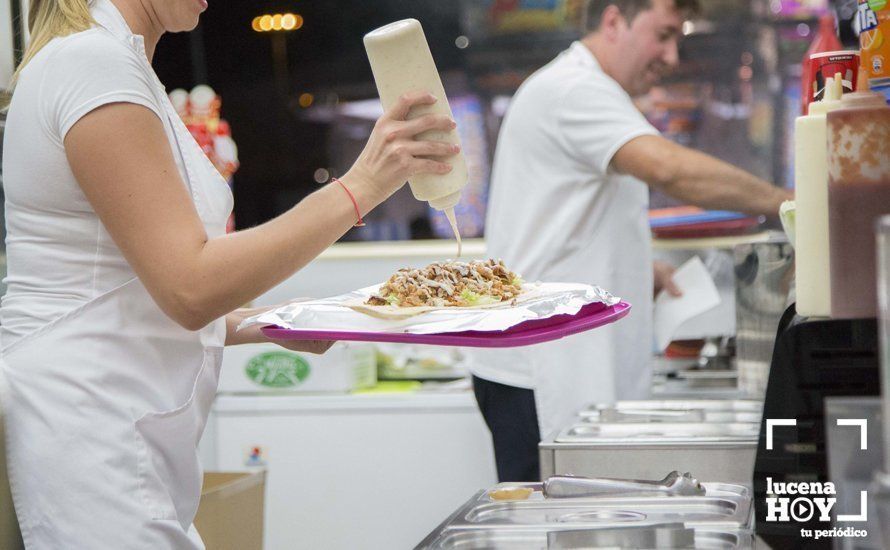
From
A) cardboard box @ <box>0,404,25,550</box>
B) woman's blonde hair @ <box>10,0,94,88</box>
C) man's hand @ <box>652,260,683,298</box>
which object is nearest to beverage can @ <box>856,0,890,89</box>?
woman's blonde hair @ <box>10,0,94,88</box>

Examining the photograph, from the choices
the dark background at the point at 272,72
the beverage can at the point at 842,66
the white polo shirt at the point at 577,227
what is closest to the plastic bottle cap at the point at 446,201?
the beverage can at the point at 842,66

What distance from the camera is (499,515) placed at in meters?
1.34

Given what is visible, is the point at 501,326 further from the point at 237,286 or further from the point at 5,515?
the point at 5,515

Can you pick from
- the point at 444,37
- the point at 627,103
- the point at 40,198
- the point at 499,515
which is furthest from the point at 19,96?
the point at 444,37

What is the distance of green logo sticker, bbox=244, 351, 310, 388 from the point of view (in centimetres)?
327

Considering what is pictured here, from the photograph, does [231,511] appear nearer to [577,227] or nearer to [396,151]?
[577,227]

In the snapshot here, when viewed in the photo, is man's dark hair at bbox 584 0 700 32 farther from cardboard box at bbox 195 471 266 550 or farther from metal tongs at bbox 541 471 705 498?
metal tongs at bbox 541 471 705 498

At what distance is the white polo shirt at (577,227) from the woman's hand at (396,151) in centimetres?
117

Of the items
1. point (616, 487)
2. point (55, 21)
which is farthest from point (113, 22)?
point (616, 487)

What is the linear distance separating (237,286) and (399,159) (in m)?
0.23

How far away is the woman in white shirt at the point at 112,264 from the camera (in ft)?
3.89

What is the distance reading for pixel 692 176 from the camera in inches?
94.2

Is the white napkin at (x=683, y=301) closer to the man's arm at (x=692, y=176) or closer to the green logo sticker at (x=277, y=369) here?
the man's arm at (x=692, y=176)

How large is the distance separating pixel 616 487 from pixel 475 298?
32 centimetres
